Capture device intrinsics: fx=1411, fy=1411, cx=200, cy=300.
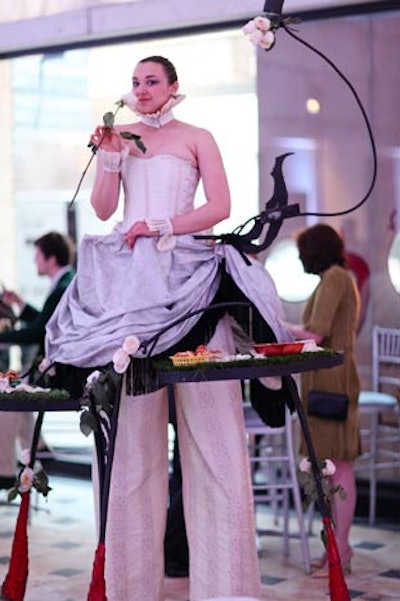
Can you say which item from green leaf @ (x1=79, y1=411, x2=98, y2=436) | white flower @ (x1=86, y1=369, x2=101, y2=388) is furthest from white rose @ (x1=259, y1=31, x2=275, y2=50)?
green leaf @ (x1=79, y1=411, x2=98, y2=436)

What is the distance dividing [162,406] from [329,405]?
147cm

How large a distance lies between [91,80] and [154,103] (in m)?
3.51

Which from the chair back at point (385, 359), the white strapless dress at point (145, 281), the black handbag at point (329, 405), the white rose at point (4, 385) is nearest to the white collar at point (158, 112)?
the white strapless dress at point (145, 281)

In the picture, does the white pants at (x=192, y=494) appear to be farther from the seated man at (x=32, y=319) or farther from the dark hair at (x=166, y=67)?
the seated man at (x=32, y=319)

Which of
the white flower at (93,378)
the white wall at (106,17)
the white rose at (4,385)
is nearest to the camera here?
the white flower at (93,378)

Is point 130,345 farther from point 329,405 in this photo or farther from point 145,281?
point 329,405

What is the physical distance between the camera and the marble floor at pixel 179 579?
536cm

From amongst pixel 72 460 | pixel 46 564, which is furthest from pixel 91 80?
pixel 46 564

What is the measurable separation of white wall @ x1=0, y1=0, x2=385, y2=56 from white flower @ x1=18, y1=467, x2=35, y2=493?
262 cm

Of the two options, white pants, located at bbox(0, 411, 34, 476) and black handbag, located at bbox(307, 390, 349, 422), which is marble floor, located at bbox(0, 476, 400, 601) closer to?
white pants, located at bbox(0, 411, 34, 476)

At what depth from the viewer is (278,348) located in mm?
4094

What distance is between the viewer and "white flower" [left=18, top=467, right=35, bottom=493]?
15.4 ft

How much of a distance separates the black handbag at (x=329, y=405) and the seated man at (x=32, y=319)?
1452 mm

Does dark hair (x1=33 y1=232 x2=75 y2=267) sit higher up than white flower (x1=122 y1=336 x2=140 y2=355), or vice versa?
dark hair (x1=33 y1=232 x2=75 y2=267)
